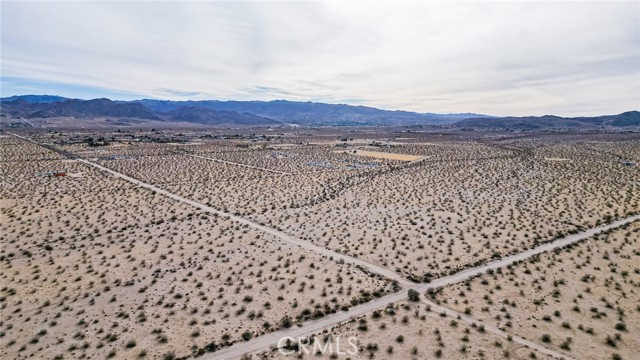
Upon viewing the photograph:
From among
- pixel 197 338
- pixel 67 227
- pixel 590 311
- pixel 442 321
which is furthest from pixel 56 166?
pixel 590 311

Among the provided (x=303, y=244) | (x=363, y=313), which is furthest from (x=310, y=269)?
(x=363, y=313)

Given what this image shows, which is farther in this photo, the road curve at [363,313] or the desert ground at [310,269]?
the desert ground at [310,269]

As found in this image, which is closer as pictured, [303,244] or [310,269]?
[310,269]

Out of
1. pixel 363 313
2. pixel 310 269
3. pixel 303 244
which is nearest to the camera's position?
pixel 363 313

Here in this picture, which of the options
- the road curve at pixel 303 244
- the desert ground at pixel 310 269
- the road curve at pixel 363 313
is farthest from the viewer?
the road curve at pixel 303 244

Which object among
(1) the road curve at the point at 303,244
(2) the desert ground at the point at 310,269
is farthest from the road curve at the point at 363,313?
(1) the road curve at the point at 303,244

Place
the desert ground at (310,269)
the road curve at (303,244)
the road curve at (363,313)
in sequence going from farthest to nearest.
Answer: the road curve at (303,244) → the desert ground at (310,269) → the road curve at (363,313)

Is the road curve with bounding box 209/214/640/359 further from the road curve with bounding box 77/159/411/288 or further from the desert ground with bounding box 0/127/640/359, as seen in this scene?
the road curve with bounding box 77/159/411/288

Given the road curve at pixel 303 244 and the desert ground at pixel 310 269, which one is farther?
the road curve at pixel 303 244

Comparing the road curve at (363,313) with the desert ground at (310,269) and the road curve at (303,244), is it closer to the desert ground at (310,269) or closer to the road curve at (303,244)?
the desert ground at (310,269)

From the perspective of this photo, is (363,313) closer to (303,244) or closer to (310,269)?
(310,269)
